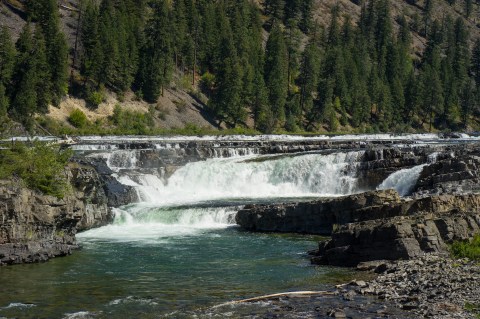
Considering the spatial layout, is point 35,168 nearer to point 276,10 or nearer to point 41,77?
point 41,77

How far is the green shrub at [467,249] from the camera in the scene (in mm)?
25328

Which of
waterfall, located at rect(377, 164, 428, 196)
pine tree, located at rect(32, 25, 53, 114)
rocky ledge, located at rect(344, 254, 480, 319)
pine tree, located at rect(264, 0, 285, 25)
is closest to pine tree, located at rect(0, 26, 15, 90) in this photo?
pine tree, located at rect(32, 25, 53, 114)

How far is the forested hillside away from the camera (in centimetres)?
8088

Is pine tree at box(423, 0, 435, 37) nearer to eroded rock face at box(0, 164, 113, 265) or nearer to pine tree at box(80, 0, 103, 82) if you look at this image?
pine tree at box(80, 0, 103, 82)

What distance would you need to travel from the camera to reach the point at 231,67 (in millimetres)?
101125

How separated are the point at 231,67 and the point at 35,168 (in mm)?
70507

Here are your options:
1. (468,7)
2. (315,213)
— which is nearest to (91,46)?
(315,213)

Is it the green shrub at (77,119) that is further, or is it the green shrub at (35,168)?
the green shrub at (77,119)

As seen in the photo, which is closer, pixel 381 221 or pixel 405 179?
pixel 381 221

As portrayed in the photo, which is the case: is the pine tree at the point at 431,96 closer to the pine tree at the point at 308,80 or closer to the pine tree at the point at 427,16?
the pine tree at the point at 308,80

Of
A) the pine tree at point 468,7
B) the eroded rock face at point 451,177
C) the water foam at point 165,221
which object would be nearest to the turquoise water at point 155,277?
the water foam at point 165,221

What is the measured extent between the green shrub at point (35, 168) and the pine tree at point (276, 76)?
219 feet

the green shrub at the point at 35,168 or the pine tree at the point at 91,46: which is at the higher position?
the pine tree at the point at 91,46

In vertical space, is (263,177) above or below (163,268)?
above
